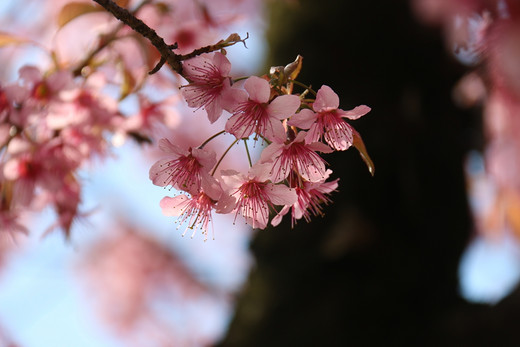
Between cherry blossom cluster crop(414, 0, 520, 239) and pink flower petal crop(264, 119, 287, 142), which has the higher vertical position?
cherry blossom cluster crop(414, 0, 520, 239)

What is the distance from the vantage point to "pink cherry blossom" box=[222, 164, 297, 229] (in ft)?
1.97

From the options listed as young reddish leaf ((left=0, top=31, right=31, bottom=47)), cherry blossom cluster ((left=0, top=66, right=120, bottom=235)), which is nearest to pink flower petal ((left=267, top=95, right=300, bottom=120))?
Result: cherry blossom cluster ((left=0, top=66, right=120, bottom=235))

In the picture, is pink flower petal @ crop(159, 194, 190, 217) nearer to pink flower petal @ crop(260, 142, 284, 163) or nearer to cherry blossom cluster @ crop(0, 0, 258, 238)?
pink flower petal @ crop(260, 142, 284, 163)

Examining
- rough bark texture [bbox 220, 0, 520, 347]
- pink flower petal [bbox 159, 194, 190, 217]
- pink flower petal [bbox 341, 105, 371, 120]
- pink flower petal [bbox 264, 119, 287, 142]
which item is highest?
rough bark texture [bbox 220, 0, 520, 347]

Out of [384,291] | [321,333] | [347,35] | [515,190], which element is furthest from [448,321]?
[515,190]

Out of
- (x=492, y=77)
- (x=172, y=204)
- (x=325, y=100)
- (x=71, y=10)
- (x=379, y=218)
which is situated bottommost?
(x=172, y=204)

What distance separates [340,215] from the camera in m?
1.49

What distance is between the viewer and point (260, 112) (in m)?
0.59

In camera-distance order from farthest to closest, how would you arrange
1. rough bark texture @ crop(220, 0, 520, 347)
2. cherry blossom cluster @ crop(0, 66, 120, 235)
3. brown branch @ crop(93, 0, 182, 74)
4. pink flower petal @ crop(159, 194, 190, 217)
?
rough bark texture @ crop(220, 0, 520, 347)
cherry blossom cluster @ crop(0, 66, 120, 235)
pink flower petal @ crop(159, 194, 190, 217)
brown branch @ crop(93, 0, 182, 74)

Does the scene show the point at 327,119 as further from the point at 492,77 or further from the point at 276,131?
the point at 492,77

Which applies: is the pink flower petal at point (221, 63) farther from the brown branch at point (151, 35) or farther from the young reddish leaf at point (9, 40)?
the young reddish leaf at point (9, 40)

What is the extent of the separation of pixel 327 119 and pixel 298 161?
0.19ft

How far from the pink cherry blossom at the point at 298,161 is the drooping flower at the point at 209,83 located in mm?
83

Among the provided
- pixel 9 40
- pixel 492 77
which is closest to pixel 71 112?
pixel 9 40
